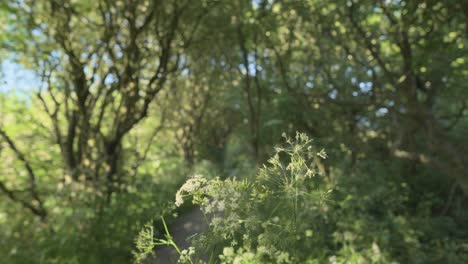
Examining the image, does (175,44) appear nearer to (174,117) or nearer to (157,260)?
(174,117)

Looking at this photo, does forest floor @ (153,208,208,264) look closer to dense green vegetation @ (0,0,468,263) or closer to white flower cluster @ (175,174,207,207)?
dense green vegetation @ (0,0,468,263)

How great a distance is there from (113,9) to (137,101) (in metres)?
1.81

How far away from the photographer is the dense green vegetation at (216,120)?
4.38 metres

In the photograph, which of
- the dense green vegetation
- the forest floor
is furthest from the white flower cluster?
the dense green vegetation

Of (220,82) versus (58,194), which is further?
(220,82)

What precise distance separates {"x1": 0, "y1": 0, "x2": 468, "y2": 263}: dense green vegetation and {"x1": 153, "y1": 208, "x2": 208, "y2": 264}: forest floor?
172 millimetres

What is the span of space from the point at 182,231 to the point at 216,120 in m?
7.95

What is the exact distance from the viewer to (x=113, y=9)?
7.23 m

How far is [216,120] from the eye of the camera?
9945 millimetres

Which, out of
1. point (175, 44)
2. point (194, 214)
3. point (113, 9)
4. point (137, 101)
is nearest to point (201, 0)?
point (175, 44)

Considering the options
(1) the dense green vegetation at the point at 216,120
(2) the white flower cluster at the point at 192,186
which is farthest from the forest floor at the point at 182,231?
(2) the white flower cluster at the point at 192,186

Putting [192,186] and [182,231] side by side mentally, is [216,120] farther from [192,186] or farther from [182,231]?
[192,186]

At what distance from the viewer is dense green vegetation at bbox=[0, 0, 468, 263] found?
438 cm

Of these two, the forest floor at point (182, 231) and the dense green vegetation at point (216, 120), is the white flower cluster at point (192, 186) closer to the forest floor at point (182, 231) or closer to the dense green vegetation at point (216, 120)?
the forest floor at point (182, 231)
